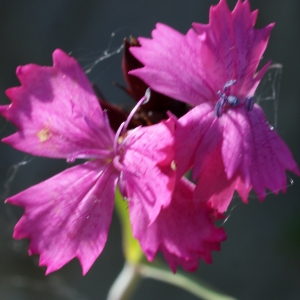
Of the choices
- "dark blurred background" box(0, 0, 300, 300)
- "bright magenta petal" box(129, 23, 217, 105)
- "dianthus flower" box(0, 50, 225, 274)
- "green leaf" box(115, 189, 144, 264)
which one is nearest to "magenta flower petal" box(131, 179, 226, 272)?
"dianthus flower" box(0, 50, 225, 274)

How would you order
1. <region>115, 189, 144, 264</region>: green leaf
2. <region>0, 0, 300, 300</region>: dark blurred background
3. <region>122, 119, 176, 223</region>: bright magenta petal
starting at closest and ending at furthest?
<region>122, 119, 176, 223</region>: bright magenta petal
<region>115, 189, 144, 264</region>: green leaf
<region>0, 0, 300, 300</region>: dark blurred background

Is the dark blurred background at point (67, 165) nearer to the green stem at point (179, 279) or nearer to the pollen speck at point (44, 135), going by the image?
the green stem at point (179, 279)

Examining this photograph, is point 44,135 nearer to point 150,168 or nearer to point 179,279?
point 150,168

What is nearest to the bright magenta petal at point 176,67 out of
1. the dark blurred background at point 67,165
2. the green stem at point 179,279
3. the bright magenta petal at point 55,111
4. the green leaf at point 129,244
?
the bright magenta petal at point 55,111

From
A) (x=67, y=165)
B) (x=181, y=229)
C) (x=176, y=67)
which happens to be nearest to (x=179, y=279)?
(x=181, y=229)

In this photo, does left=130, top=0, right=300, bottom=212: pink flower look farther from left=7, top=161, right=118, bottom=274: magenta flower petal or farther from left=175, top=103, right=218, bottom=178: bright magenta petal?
left=7, top=161, right=118, bottom=274: magenta flower petal

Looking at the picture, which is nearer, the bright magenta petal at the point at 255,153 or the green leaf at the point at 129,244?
the bright magenta petal at the point at 255,153
